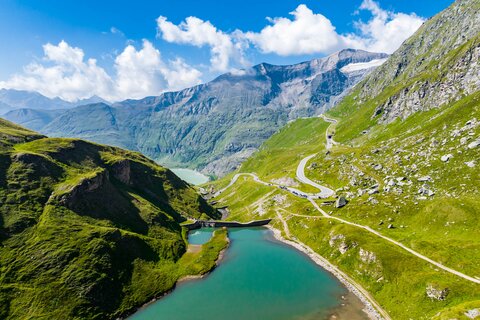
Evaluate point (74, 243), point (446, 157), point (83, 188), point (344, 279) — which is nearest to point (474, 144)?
point (446, 157)

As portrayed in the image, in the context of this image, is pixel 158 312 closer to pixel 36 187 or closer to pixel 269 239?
pixel 269 239

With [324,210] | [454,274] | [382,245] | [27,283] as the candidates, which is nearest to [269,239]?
[324,210]

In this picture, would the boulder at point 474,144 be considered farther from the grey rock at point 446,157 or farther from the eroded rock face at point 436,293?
the eroded rock face at point 436,293

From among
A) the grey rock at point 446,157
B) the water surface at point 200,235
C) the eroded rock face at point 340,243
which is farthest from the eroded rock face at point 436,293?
the water surface at point 200,235

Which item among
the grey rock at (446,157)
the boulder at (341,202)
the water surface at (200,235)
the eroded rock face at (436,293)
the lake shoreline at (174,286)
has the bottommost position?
the lake shoreline at (174,286)

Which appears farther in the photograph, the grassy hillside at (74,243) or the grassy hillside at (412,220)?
the grassy hillside at (74,243)

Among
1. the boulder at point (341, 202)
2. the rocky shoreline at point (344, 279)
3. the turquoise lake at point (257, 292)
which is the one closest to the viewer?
the rocky shoreline at point (344, 279)
